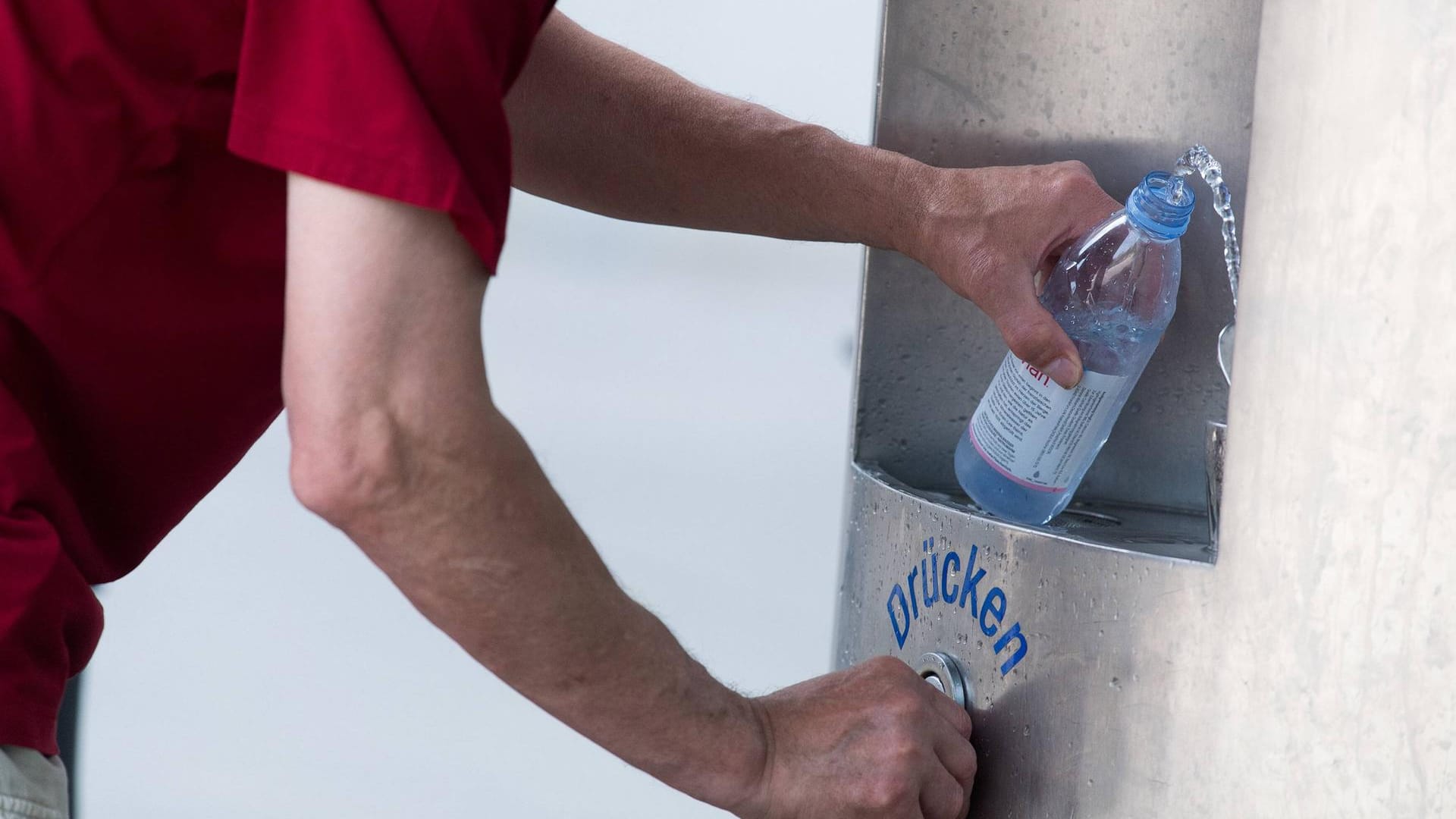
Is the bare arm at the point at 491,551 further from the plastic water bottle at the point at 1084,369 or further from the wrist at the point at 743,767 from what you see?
the plastic water bottle at the point at 1084,369

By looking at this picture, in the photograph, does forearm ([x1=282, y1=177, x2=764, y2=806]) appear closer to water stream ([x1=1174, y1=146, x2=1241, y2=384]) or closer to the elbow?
the elbow

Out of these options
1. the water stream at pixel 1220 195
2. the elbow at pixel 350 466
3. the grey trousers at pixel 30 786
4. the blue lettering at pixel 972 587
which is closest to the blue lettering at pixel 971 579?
the blue lettering at pixel 972 587

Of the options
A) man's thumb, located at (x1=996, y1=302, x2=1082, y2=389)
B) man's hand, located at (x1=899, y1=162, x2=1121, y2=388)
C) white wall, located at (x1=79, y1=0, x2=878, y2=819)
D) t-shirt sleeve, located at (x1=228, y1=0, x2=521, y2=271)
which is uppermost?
t-shirt sleeve, located at (x1=228, y1=0, x2=521, y2=271)

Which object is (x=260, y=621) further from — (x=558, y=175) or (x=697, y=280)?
(x=558, y=175)

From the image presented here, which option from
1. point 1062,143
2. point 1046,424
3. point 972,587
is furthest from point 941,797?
point 1062,143

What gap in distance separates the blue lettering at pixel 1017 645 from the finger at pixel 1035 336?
0.51ft

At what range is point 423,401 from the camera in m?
0.61

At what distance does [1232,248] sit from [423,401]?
59cm

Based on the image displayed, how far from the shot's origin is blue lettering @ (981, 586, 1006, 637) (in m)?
0.84

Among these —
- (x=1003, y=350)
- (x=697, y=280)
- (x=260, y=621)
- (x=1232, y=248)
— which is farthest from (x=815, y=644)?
(x=1232, y=248)

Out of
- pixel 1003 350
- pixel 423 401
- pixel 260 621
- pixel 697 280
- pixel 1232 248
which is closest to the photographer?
pixel 423 401

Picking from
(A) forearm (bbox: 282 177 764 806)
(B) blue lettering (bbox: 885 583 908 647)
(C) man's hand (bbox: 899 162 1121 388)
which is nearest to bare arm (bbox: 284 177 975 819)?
(A) forearm (bbox: 282 177 764 806)

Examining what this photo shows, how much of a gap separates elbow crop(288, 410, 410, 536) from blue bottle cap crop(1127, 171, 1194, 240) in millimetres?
489

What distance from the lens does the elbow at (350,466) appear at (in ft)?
1.99
